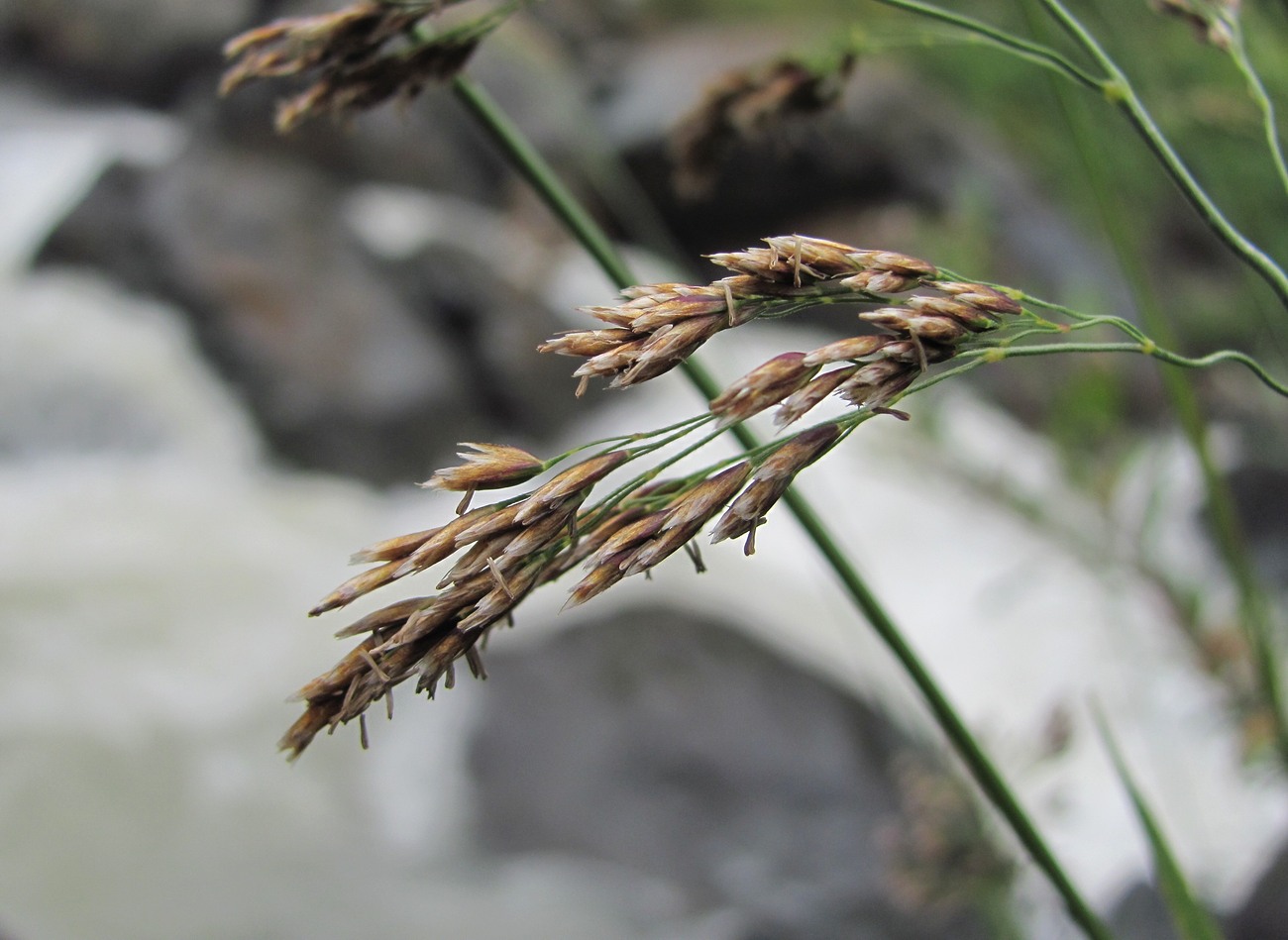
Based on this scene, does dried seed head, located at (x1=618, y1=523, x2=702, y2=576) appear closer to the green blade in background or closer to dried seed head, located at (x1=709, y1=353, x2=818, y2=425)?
dried seed head, located at (x1=709, y1=353, x2=818, y2=425)

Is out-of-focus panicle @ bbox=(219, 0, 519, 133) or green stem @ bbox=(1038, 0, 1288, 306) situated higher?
out-of-focus panicle @ bbox=(219, 0, 519, 133)

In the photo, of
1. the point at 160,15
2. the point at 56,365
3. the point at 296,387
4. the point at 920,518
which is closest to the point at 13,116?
the point at 160,15

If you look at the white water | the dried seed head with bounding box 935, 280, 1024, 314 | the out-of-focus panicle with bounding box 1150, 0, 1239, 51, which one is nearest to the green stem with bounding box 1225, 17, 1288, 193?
the out-of-focus panicle with bounding box 1150, 0, 1239, 51

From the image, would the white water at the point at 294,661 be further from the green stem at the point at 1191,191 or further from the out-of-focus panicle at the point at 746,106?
the green stem at the point at 1191,191

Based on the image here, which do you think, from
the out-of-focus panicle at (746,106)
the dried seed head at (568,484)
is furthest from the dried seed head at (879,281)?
the out-of-focus panicle at (746,106)

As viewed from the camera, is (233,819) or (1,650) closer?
(233,819)

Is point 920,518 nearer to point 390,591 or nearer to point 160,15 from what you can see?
point 390,591

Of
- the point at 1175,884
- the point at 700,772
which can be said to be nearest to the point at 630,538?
the point at 1175,884
